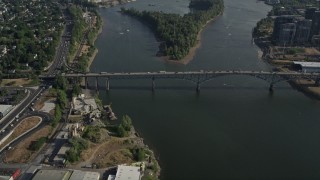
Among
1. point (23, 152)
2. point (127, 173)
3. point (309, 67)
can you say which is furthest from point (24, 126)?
point (309, 67)

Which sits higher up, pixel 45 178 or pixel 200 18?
pixel 200 18

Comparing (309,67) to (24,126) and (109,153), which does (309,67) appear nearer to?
(109,153)

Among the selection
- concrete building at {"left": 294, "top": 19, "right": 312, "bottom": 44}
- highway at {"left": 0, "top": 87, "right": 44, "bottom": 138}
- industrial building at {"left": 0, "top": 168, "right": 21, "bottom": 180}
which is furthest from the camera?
concrete building at {"left": 294, "top": 19, "right": 312, "bottom": 44}

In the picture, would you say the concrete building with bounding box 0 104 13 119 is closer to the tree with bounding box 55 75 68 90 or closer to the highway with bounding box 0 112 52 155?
the highway with bounding box 0 112 52 155

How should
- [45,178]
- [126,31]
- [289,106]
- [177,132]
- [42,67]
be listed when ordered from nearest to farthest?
[45,178] → [177,132] → [289,106] → [42,67] → [126,31]

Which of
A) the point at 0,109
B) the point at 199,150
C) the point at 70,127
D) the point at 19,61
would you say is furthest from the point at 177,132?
the point at 19,61

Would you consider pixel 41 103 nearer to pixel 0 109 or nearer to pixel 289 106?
pixel 0 109

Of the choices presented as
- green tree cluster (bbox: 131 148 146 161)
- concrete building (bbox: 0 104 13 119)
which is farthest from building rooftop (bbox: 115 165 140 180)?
concrete building (bbox: 0 104 13 119)

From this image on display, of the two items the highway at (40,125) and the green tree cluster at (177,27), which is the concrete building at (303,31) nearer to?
the green tree cluster at (177,27)
